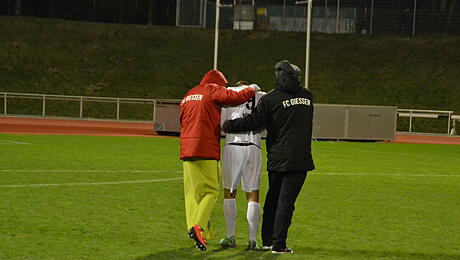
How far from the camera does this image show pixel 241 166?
878 centimetres

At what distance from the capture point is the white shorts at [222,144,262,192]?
28.8ft

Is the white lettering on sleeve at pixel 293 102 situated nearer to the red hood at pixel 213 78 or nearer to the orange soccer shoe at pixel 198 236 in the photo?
the red hood at pixel 213 78

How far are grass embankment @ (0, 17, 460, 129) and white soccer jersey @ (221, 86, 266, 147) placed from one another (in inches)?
1577

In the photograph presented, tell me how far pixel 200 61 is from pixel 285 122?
45777mm

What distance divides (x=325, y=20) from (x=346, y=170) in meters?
41.2

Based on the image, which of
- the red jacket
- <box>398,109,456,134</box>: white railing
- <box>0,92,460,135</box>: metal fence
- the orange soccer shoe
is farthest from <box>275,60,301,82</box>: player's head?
<box>0,92,460,135</box>: metal fence

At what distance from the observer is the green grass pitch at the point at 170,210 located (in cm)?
883

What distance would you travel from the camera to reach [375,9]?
59.1 metres

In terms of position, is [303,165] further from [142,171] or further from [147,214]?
[142,171]

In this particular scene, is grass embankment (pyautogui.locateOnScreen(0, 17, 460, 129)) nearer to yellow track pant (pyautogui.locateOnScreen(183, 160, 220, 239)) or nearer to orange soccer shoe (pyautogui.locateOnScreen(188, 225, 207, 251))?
yellow track pant (pyautogui.locateOnScreen(183, 160, 220, 239))

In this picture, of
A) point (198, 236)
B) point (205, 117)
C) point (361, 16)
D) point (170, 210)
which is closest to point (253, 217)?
point (198, 236)

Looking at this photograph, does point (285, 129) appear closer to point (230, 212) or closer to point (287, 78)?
point (287, 78)

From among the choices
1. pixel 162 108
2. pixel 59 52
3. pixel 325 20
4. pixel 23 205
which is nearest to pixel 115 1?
pixel 59 52

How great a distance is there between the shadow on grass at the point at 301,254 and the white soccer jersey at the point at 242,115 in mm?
1134
